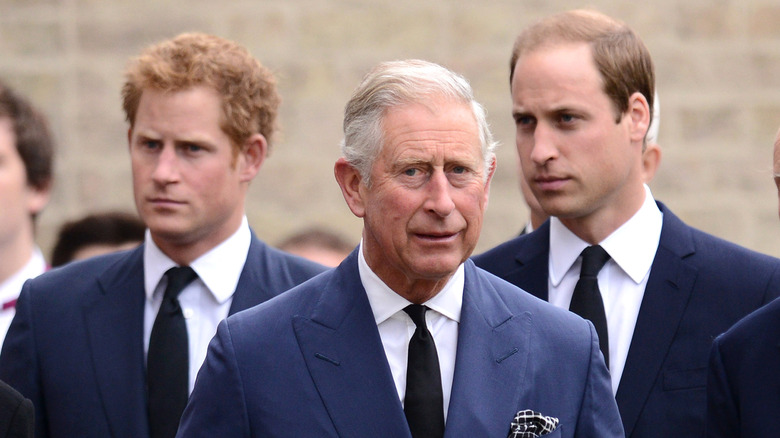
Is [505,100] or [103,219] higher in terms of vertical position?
[505,100]

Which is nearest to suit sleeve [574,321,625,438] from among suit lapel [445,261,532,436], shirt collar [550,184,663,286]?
suit lapel [445,261,532,436]

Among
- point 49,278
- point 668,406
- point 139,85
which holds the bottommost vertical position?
point 668,406

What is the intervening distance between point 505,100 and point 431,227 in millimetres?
5140

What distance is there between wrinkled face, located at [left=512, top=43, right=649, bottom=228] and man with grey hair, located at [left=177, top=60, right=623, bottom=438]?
0.76m

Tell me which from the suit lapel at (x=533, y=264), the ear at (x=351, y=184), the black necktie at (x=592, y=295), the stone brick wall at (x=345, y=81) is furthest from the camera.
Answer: the stone brick wall at (x=345, y=81)

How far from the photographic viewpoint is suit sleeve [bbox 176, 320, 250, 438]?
135 inches

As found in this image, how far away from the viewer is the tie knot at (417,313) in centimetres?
353

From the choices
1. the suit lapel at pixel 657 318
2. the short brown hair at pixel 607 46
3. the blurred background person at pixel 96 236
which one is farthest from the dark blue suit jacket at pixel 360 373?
the blurred background person at pixel 96 236

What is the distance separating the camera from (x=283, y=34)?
27.7 feet

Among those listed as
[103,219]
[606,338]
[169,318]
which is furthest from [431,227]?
[103,219]

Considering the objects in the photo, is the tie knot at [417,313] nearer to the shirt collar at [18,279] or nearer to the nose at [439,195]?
the nose at [439,195]

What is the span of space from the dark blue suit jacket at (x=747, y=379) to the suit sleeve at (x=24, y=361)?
1957mm

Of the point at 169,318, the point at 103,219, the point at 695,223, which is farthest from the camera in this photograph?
the point at 695,223

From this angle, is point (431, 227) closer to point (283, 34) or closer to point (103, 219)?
point (103, 219)
